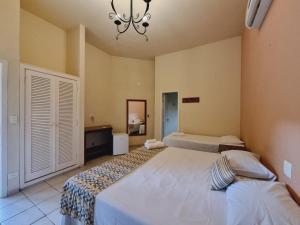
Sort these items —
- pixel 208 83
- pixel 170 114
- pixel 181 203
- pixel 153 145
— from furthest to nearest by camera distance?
pixel 170 114
pixel 208 83
pixel 153 145
pixel 181 203

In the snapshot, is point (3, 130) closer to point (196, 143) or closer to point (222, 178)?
point (222, 178)

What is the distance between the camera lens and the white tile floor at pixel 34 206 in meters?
1.82

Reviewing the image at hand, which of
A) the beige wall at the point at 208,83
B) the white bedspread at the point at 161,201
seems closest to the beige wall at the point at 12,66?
the white bedspread at the point at 161,201

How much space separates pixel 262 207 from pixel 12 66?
11.2 ft

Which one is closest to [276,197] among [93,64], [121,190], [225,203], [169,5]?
[225,203]

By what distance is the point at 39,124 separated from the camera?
8.82 feet

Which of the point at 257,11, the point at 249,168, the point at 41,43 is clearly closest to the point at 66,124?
the point at 41,43

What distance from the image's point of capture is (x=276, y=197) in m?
0.97

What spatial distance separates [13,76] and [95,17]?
188 cm

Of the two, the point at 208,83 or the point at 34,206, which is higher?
the point at 208,83

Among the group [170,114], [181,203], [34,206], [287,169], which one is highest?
[170,114]

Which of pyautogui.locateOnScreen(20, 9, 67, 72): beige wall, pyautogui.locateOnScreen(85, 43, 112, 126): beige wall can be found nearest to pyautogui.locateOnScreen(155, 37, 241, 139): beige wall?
pyautogui.locateOnScreen(85, 43, 112, 126): beige wall

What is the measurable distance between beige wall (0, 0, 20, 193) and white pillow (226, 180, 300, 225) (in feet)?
9.92

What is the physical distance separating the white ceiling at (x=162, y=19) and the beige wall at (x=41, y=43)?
168 mm
